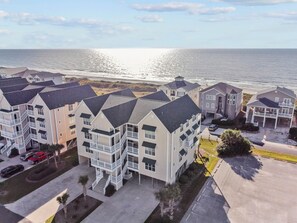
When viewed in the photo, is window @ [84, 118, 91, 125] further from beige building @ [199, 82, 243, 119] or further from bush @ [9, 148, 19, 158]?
beige building @ [199, 82, 243, 119]

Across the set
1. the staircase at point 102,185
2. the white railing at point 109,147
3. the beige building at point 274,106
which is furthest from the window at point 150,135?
the beige building at point 274,106

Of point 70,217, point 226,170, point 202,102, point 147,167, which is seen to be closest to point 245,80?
point 202,102

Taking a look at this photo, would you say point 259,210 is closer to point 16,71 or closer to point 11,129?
point 11,129

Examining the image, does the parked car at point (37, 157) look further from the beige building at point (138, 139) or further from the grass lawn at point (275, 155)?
the grass lawn at point (275, 155)

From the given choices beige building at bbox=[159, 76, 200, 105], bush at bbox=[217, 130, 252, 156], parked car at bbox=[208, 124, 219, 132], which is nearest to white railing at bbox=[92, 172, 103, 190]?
→ bush at bbox=[217, 130, 252, 156]

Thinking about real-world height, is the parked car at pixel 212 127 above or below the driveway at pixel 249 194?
above

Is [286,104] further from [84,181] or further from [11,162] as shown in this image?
[11,162]
